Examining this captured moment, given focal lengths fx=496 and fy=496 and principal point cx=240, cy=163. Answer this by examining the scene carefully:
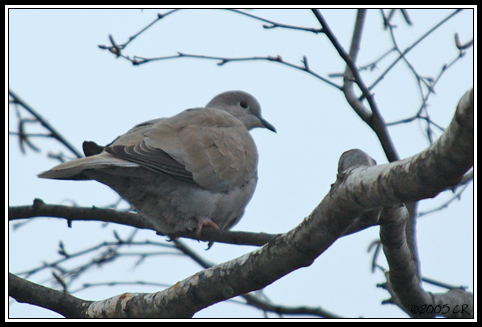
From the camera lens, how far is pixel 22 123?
133 inches

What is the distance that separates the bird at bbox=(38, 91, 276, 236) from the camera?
3.07 m

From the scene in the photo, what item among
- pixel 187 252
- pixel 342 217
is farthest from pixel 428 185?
pixel 187 252

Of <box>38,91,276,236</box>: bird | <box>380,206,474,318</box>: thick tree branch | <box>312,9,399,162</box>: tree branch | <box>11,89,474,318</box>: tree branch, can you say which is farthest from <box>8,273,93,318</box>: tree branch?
<box>312,9,399,162</box>: tree branch

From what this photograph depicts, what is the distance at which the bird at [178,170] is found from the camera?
3068 mm

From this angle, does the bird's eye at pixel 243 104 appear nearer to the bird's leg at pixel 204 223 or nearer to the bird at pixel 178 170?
the bird at pixel 178 170

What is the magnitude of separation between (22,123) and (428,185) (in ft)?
9.23

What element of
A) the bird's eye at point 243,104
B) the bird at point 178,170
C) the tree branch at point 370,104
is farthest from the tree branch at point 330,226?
the bird's eye at point 243,104

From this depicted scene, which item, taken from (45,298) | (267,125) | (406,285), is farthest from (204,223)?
(267,125)

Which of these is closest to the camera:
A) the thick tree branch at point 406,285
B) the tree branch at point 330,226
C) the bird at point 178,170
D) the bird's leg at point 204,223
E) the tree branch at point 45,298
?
the tree branch at point 330,226

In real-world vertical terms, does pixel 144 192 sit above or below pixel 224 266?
above

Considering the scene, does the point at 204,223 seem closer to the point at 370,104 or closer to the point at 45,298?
the point at 45,298

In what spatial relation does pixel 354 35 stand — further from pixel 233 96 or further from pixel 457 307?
pixel 233 96

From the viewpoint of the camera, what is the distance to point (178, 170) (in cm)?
328

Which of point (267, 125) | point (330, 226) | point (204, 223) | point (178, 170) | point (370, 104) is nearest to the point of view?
point (330, 226)
